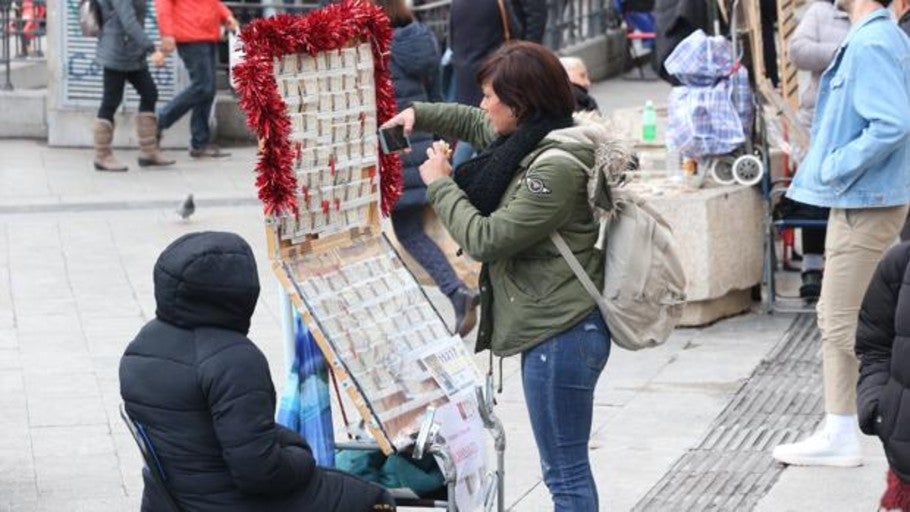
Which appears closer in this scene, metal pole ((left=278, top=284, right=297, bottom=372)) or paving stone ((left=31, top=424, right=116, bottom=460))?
metal pole ((left=278, top=284, right=297, bottom=372))

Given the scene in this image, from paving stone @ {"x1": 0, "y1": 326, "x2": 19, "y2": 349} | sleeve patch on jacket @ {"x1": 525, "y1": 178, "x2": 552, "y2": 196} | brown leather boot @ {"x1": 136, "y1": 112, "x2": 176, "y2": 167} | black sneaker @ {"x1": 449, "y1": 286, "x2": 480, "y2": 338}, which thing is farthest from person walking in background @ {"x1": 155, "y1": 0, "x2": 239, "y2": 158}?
sleeve patch on jacket @ {"x1": 525, "y1": 178, "x2": 552, "y2": 196}

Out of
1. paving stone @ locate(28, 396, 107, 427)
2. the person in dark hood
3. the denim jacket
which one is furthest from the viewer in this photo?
paving stone @ locate(28, 396, 107, 427)

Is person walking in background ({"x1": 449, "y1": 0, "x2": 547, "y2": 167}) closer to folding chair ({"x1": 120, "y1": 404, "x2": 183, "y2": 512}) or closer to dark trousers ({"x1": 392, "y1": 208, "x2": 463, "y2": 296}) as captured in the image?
dark trousers ({"x1": 392, "y1": 208, "x2": 463, "y2": 296})

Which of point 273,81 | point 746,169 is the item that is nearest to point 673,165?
point 746,169

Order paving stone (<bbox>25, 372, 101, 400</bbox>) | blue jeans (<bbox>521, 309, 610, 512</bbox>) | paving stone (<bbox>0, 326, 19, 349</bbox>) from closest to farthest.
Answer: blue jeans (<bbox>521, 309, 610, 512</bbox>)
paving stone (<bbox>25, 372, 101, 400</bbox>)
paving stone (<bbox>0, 326, 19, 349</bbox>)

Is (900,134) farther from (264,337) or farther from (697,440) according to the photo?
(264,337)

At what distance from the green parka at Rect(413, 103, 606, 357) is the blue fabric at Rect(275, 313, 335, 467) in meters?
0.53

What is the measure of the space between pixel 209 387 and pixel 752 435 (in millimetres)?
3744

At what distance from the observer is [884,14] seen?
659 centimetres

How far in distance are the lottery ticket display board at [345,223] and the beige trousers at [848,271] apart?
1835mm

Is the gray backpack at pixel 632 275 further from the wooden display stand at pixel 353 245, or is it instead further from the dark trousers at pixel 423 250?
the dark trousers at pixel 423 250

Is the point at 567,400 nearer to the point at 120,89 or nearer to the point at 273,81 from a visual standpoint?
the point at 273,81

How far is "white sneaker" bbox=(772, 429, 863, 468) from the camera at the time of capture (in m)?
7.12

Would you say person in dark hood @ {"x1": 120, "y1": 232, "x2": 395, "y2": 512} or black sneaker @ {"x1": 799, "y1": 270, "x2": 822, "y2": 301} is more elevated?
person in dark hood @ {"x1": 120, "y1": 232, "x2": 395, "y2": 512}
